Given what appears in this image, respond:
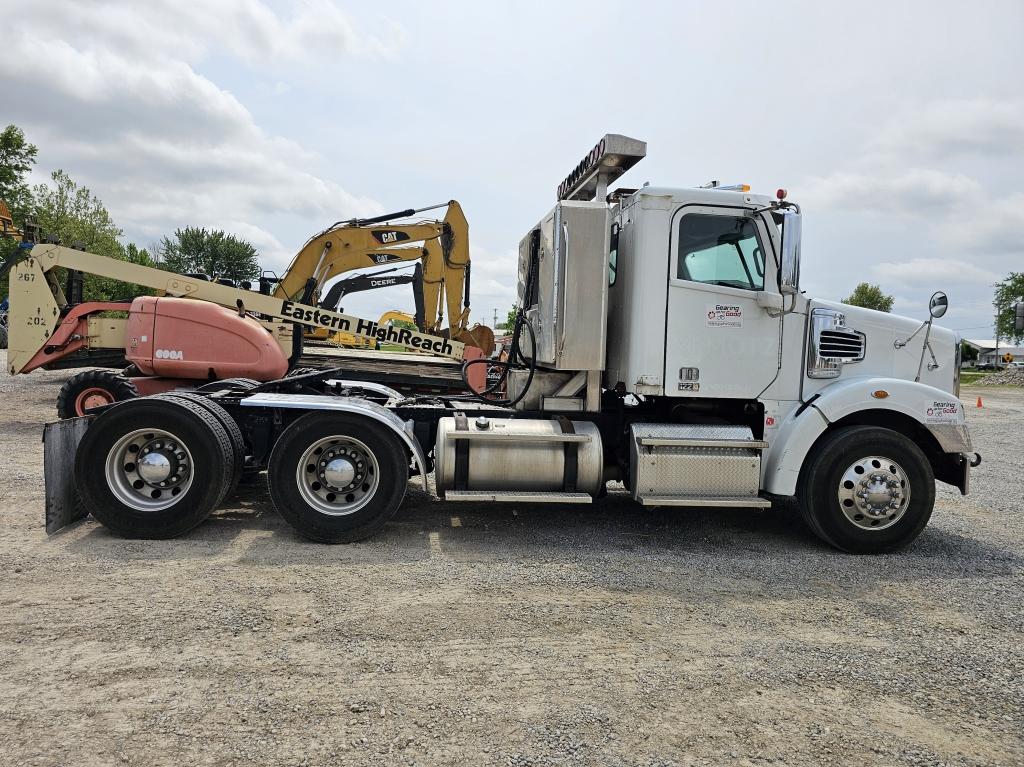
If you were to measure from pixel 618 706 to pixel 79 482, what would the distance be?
4.43m

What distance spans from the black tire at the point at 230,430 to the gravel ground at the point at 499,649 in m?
0.50

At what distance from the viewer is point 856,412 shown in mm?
5684

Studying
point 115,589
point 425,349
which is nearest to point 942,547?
point 115,589

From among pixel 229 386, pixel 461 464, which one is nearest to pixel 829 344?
pixel 461 464

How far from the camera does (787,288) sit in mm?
5488

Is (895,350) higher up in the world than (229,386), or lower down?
higher up

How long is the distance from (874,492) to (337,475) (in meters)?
4.35

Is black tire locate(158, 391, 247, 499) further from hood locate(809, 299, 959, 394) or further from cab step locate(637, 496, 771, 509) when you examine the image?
hood locate(809, 299, 959, 394)

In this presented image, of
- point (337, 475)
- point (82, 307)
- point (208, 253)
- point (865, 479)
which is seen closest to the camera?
point (337, 475)

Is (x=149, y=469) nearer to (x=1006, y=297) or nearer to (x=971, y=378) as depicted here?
(x=971, y=378)

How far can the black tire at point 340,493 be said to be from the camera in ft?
17.2

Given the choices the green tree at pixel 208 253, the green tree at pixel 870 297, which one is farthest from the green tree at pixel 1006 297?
the green tree at pixel 208 253

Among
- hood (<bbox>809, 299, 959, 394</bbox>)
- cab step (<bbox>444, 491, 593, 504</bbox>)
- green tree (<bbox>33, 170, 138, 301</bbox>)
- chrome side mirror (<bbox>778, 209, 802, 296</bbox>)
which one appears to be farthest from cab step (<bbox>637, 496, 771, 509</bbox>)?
green tree (<bbox>33, 170, 138, 301</bbox>)

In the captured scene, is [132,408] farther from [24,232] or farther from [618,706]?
[24,232]
